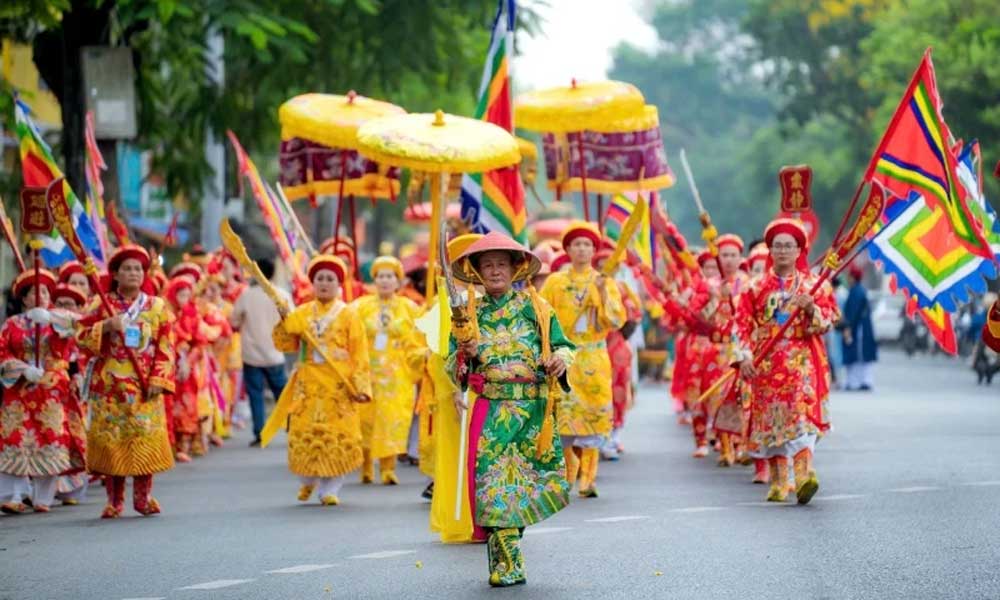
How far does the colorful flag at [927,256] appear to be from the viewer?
1318 centimetres

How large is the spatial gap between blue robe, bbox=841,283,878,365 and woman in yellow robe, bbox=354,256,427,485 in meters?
12.7

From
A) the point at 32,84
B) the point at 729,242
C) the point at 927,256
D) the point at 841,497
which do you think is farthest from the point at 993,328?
the point at 32,84

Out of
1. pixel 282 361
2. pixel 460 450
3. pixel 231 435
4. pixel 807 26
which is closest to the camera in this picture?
pixel 460 450

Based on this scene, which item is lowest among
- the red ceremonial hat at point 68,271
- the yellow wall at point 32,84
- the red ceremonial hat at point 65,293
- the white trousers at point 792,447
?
the white trousers at point 792,447

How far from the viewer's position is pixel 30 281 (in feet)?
40.6

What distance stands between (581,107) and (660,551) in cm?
651

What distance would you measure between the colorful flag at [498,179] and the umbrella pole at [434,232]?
38 cm

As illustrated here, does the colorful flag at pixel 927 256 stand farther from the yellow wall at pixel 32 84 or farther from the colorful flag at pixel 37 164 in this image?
the yellow wall at pixel 32 84

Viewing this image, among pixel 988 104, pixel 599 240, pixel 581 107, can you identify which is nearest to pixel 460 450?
pixel 599 240

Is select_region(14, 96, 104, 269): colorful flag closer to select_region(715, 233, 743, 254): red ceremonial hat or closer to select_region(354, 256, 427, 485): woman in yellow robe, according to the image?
select_region(354, 256, 427, 485): woman in yellow robe

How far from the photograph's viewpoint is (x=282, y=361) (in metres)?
18.2

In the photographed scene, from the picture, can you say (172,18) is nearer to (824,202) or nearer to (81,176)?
(81,176)

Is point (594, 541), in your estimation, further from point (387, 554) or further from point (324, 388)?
point (324, 388)

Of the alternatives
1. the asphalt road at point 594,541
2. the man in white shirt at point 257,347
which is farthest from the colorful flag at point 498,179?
the man in white shirt at point 257,347
